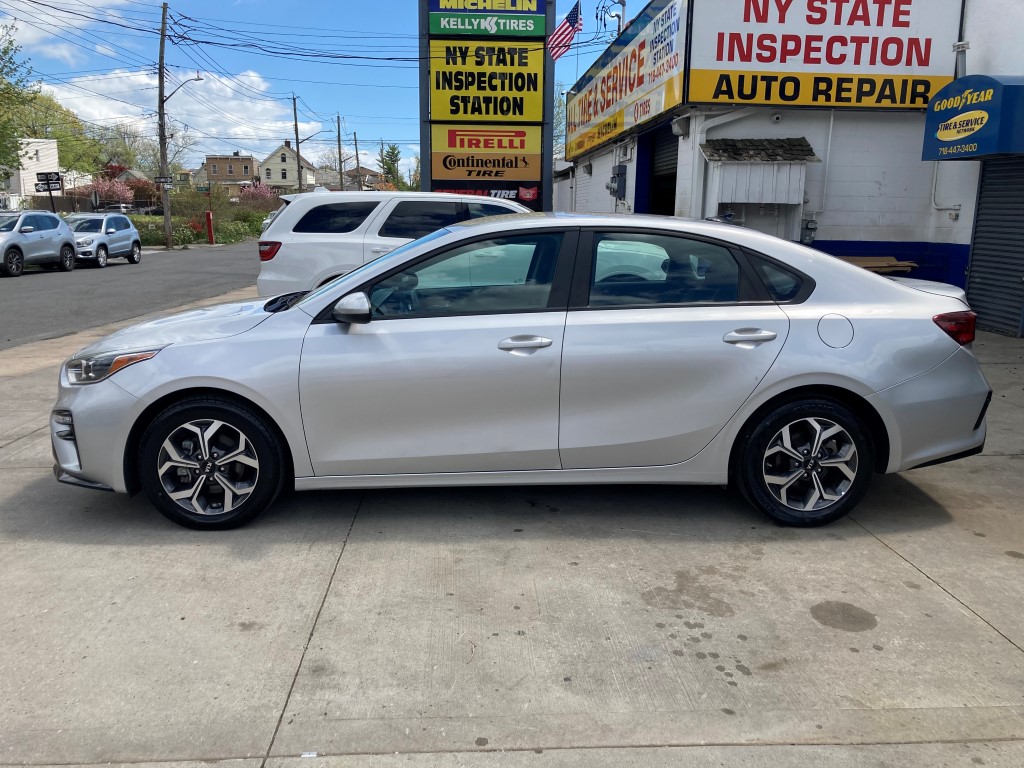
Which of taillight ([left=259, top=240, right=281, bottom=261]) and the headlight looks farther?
taillight ([left=259, top=240, right=281, bottom=261])

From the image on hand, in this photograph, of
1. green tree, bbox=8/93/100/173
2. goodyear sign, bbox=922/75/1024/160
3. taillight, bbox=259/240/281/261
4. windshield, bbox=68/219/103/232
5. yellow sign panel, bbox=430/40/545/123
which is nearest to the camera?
goodyear sign, bbox=922/75/1024/160

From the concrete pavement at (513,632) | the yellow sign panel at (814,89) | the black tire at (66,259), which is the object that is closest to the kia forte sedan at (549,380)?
the concrete pavement at (513,632)

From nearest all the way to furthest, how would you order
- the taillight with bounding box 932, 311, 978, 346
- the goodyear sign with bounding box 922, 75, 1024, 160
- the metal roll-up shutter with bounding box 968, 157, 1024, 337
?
1. the taillight with bounding box 932, 311, 978, 346
2. the goodyear sign with bounding box 922, 75, 1024, 160
3. the metal roll-up shutter with bounding box 968, 157, 1024, 337

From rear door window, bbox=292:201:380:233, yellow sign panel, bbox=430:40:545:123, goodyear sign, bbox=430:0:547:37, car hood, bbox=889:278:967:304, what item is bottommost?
car hood, bbox=889:278:967:304

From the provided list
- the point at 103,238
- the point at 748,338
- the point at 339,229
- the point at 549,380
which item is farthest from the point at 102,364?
the point at 103,238

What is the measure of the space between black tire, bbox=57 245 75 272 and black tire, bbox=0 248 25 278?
144 centimetres

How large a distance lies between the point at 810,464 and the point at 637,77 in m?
11.6

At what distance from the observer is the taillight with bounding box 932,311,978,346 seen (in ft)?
13.9

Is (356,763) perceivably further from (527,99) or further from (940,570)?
(527,99)

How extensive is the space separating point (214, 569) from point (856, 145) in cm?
1078

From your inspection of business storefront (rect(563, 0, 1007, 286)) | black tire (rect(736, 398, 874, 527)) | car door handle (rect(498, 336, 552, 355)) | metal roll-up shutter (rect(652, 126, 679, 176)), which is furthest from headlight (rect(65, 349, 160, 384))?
metal roll-up shutter (rect(652, 126, 679, 176))

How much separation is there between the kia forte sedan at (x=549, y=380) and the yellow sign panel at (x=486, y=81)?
1068 centimetres

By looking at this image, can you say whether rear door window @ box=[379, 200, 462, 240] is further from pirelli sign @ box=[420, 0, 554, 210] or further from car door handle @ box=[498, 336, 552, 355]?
pirelli sign @ box=[420, 0, 554, 210]

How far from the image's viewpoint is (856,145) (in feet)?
37.9
